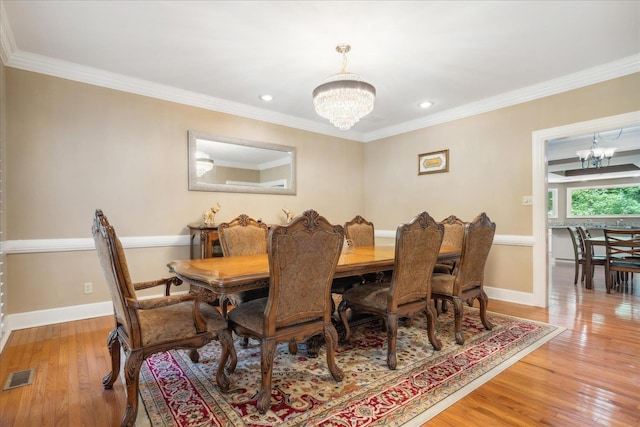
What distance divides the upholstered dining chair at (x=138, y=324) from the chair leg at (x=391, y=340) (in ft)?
3.41

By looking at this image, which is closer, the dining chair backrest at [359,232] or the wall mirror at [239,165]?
the dining chair backrest at [359,232]

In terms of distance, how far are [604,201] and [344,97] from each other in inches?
339

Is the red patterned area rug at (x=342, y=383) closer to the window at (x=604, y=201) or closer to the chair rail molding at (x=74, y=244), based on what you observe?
the chair rail molding at (x=74, y=244)

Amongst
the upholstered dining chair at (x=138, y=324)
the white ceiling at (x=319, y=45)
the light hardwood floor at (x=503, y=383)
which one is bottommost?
the light hardwood floor at (x=503, y=383)

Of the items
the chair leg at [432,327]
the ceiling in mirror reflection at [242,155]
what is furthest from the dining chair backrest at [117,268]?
the ceiling in mirror reflection at [242,155]

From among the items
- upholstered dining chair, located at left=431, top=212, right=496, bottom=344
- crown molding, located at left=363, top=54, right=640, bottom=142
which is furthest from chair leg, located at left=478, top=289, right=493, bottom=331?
crown molding, located at left=363, top=54, right=640, bottom=142

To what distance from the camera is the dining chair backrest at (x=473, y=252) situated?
8.74 feet

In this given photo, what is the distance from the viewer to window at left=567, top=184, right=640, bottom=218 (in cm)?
758

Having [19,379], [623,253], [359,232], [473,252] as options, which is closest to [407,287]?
[473,252]

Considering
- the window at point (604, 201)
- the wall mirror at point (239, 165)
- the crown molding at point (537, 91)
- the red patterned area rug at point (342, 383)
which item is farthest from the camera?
the window at point (604, 201)

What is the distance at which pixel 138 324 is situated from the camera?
165 cm

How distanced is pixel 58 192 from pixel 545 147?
5256mm

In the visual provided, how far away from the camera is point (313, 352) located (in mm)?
2410

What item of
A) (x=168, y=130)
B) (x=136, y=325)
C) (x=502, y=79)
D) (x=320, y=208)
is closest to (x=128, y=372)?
(x=136, y=325)
